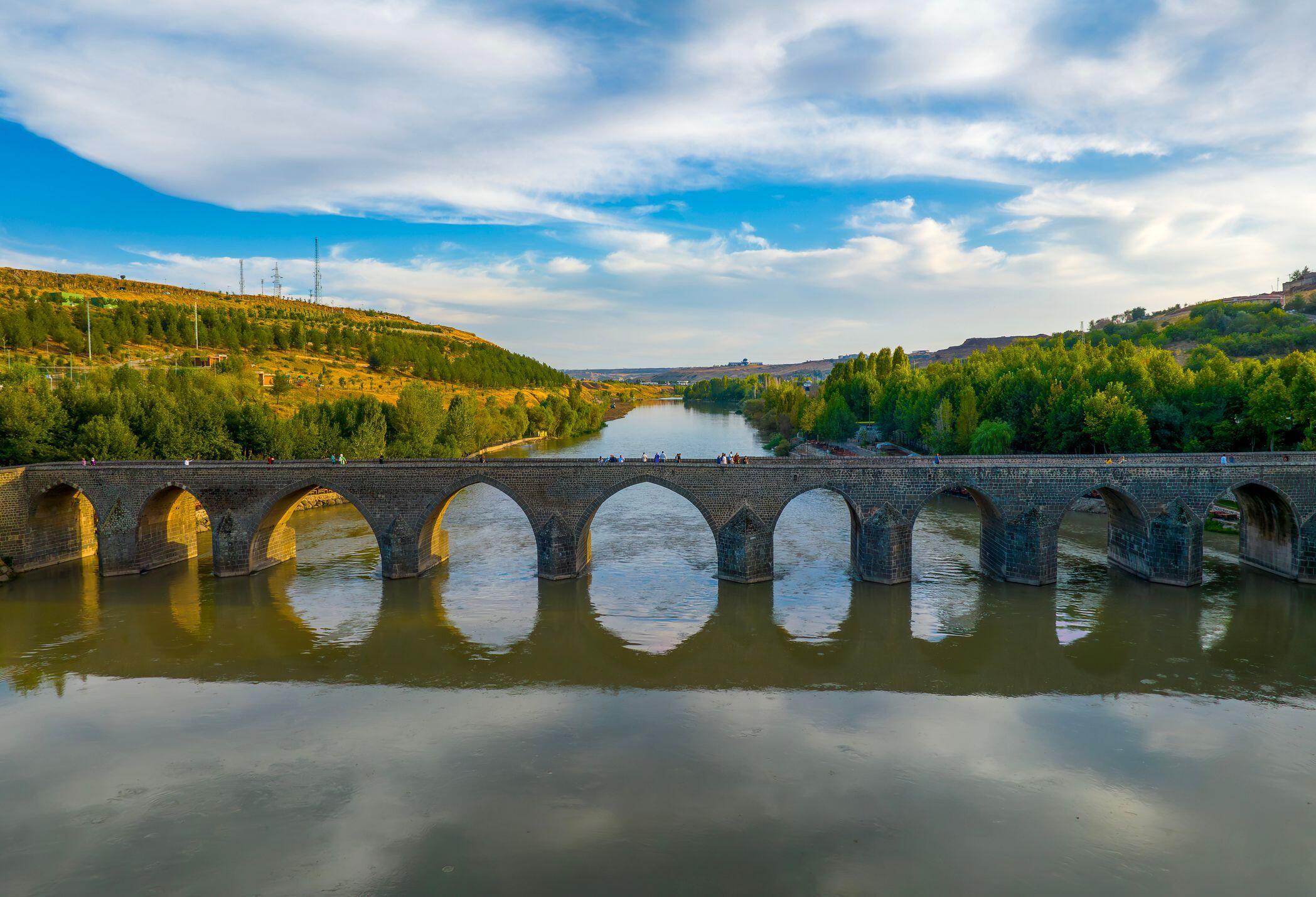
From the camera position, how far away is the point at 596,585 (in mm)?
35469

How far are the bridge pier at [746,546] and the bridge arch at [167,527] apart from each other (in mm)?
25787

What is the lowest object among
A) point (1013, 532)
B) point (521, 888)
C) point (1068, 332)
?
point (521, 888)

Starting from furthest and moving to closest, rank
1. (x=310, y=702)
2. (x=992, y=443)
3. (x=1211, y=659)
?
1. (x=992, y=443)
2. (x=1211, y=659)
3. (x=310, y=702)

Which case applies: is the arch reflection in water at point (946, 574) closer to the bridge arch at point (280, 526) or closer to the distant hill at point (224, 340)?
the bridge arch at point (280, 526)

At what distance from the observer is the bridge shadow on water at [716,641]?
2502cm

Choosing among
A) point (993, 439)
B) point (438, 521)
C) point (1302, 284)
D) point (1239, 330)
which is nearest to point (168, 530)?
point (438, 521)

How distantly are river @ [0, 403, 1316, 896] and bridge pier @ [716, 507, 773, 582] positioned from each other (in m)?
1.08

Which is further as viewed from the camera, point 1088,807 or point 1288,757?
point 1288,757

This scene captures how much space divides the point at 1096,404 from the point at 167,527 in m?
60.9

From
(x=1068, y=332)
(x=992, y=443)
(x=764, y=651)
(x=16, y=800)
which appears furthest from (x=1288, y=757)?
(x=1068, y=332)

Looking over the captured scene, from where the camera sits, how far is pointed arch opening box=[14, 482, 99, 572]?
123 ft

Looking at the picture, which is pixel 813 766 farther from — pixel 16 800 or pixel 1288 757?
pixel 16 800

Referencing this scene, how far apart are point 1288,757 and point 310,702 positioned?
2843 cm

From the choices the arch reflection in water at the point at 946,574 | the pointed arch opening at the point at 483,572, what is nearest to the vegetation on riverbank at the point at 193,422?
the pointed arch opening at the point at 483,572
